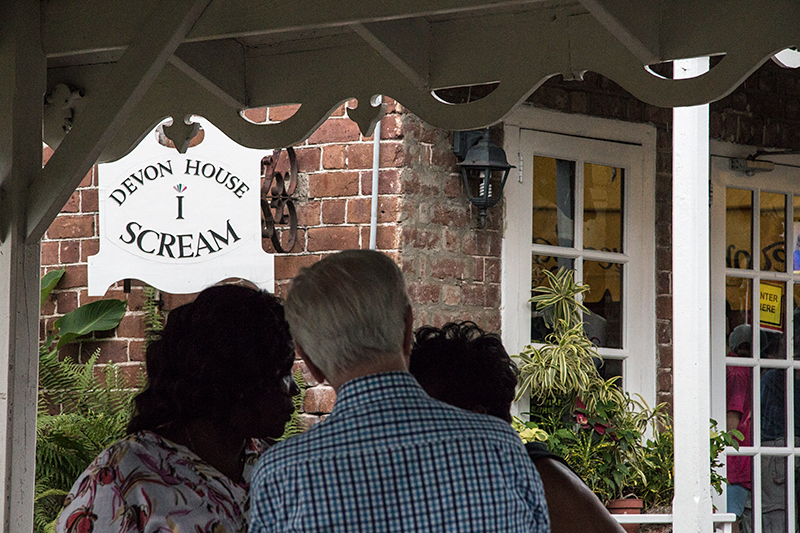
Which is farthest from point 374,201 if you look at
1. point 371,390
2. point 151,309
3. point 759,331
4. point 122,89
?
point 371,390

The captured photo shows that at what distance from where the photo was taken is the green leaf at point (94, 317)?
487cm

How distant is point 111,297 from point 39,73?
2.40 metres

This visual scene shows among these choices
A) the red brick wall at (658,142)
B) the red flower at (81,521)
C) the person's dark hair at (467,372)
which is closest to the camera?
the red flower at (81,521)

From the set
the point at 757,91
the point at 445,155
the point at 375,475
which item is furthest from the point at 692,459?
the point at 375,475

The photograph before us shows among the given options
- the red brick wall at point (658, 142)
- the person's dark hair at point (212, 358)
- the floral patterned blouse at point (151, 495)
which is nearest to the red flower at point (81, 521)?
the floral patterned blouse at point (151, 495)

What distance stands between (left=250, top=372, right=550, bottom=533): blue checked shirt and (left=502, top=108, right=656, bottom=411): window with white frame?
3.38 m

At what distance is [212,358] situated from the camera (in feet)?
6.37

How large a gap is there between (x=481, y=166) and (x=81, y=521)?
313cm

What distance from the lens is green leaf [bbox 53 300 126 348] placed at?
16.0ft

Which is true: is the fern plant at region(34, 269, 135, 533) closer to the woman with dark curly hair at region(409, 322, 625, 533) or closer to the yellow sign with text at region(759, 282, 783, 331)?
the woman with dark curly hair at region(409, 322, 625, 533)

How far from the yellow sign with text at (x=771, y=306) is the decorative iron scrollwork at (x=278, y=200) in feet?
8.60

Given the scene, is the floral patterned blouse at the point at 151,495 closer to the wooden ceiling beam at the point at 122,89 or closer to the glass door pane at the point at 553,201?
the wooden ceiling beam at the point at 122,89

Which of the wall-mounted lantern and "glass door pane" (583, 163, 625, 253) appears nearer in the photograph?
the wall-mounted lantern

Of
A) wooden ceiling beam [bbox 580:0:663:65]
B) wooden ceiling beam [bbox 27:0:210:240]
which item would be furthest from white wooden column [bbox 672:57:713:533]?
wooden ceiling beam [bbox 27:0:210:240]
